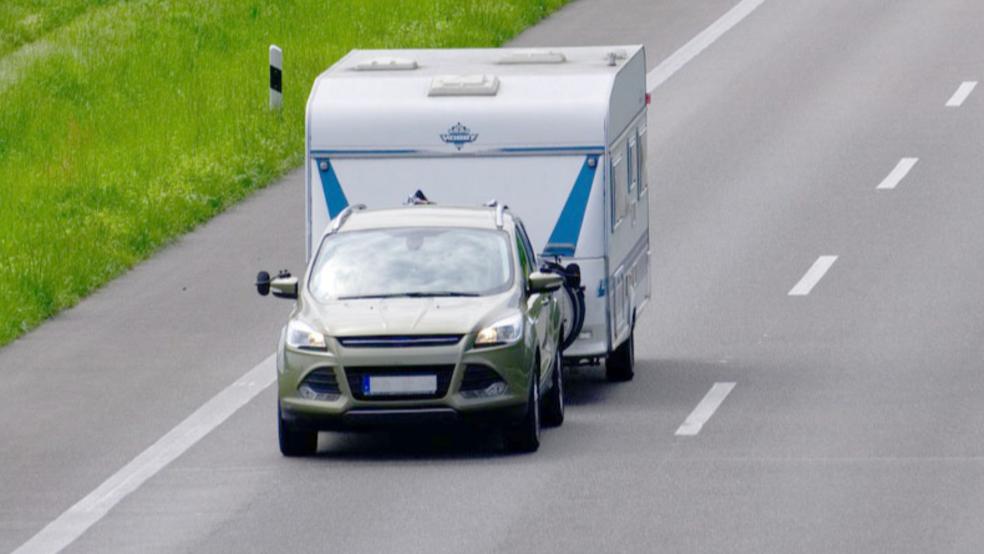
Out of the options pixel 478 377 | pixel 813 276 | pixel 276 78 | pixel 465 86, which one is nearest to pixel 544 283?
pixel 478 377

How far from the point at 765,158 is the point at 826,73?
17.9ft

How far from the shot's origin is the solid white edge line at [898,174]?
102 ft

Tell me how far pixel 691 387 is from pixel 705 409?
1.02 meters

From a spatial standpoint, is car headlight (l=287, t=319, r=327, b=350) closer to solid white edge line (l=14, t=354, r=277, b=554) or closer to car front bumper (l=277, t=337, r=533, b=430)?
car front bumper (l=277, t=337, r=533, b=430)

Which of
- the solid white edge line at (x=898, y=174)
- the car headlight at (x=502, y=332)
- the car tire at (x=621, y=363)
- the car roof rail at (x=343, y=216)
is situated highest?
the car roof rail at (x=343, y=216)

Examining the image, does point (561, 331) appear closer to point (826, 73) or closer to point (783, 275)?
point (783, 275)

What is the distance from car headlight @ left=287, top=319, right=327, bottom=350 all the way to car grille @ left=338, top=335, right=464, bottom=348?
0.53 ft

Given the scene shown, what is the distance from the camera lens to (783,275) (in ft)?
85.8

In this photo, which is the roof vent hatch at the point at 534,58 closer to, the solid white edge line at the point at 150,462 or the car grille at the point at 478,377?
the solid white edge line at the point at 150,462

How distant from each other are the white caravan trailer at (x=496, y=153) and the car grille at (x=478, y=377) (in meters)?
2.73

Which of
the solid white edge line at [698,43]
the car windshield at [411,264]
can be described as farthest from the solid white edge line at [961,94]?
the car windshield at [411,264]

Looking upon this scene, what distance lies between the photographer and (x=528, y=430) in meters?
18.0

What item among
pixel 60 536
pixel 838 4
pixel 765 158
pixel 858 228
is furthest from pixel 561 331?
pixel 838 4

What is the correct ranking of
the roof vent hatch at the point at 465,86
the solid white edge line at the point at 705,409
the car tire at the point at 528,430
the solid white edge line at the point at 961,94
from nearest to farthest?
1. the car tire at the point at 528,430
2. the solid white edge line at the point at 705,409
3. the roof vent hatch at the point at 465,86
4. the solid white edge line at the point at 961,94
